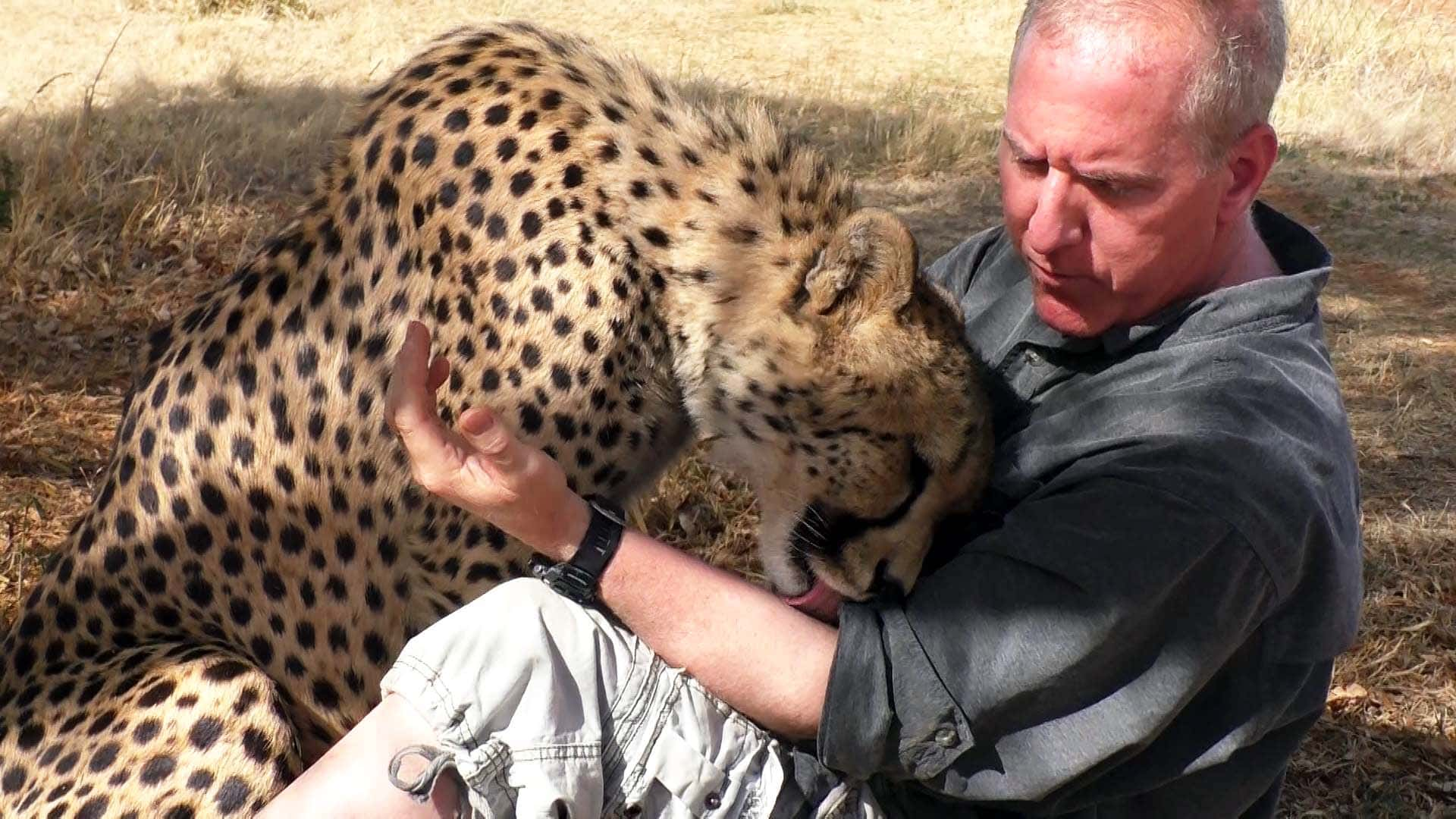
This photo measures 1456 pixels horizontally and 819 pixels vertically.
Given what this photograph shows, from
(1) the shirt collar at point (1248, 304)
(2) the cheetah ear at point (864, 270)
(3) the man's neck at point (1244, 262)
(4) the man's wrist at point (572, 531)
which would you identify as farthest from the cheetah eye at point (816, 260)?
(4) the man's wrist at point (572, 531)

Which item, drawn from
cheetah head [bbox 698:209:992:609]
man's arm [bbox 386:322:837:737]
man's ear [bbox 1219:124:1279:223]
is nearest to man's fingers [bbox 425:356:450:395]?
man's arm [bbox 386:322:837:737]

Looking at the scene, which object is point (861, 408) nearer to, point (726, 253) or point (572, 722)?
point (726, 253)

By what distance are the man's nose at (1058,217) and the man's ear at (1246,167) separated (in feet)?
0.61

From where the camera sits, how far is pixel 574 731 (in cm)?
161

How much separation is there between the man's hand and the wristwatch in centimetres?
4

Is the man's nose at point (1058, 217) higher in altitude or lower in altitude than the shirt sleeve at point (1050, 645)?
higher

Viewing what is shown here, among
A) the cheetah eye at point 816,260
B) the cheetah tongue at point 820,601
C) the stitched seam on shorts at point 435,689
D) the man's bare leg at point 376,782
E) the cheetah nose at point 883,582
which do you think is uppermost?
the cheetah eye at point 816,260

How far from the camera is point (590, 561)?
1.65m

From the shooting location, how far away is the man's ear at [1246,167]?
5.96ft

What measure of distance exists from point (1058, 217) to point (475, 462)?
80 cm

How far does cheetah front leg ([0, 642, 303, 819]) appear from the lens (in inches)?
72.5

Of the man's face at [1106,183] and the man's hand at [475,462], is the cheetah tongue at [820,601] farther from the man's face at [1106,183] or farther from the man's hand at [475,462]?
the man's hand at [475,462]

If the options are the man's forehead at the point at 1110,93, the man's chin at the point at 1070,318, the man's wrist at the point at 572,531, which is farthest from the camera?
the man's chin at the point at 1070,318

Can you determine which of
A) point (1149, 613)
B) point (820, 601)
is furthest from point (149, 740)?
point (1149, 613)
